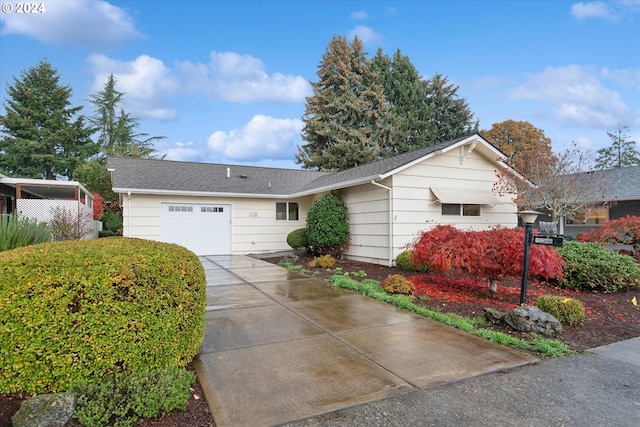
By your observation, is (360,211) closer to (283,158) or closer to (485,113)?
(283,158)

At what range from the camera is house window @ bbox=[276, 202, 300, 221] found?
1500 cm

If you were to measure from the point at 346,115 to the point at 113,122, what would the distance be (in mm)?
23195

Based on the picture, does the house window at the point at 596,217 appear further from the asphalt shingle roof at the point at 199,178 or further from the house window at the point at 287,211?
the asphalt shingle roof at the point at 199,178

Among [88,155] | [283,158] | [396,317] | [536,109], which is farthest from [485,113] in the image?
[88,155]

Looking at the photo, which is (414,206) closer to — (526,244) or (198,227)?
(526,244)

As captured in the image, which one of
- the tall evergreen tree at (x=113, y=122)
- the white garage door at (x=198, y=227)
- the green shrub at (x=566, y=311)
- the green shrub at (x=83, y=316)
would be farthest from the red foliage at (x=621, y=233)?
the tall evergreen tree at (x=113, y=122)

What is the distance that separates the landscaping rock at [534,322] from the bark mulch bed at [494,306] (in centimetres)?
11

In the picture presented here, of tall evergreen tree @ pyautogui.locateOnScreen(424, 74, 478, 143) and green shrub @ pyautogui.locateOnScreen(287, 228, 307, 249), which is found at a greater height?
tall evergreen tree @ pyautogui.locateOnScreen(424, 74, 478, 143)

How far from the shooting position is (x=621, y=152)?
35.8 metres

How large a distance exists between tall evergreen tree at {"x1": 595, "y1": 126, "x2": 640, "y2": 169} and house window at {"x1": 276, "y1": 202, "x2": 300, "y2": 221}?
121 ft

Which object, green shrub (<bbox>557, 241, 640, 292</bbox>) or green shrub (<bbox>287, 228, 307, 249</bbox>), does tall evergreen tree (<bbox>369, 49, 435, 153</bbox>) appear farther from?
green shrub (<bbox>557, 241, 640, 292</bbox>)

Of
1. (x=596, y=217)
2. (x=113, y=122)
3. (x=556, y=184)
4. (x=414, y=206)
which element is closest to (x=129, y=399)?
(x=414, y=206)

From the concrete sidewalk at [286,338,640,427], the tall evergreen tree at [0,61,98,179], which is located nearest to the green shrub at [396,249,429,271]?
the concrete sidewalk at [286,338,640,427]

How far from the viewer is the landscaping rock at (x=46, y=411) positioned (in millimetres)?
2182
